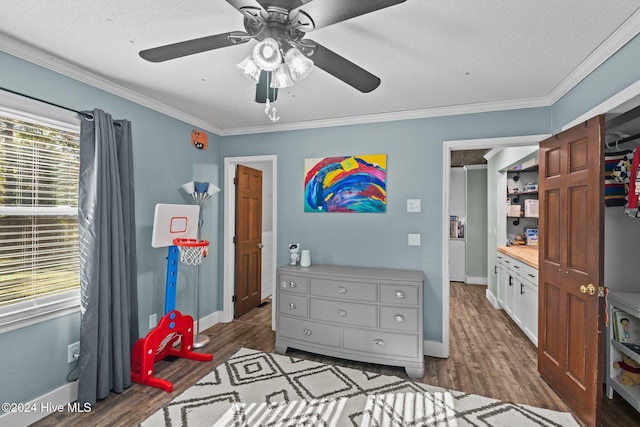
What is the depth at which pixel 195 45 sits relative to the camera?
1.39 m

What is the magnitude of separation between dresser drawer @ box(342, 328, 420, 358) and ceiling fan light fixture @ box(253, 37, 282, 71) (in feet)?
7.76

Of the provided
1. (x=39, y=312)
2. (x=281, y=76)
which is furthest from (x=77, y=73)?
(x=281, y=76)

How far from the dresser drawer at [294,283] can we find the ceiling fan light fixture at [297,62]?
2082 millimetres

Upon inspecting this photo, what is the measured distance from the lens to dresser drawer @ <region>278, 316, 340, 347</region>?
115 inches

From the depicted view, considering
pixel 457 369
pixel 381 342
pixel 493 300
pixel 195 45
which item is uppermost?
pixel 195 45

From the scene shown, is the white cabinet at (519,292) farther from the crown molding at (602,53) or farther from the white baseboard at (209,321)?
the white baseboard at (209,321)

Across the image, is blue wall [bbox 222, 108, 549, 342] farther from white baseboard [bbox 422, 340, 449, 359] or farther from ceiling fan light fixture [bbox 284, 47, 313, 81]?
ceiling fan light fixture [bbox 284, 47, 313, 81]

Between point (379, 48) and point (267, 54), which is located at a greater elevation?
point (379, 48)

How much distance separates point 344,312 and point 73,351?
2162 millimetres

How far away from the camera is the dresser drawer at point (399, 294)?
2695 mm

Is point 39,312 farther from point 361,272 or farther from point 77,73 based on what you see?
point 361,272

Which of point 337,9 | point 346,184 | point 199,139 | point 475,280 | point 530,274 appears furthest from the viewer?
Answer: point 475,280

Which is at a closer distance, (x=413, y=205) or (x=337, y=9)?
(x=337, y=9)

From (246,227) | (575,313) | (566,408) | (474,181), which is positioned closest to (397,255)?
(575,313)
